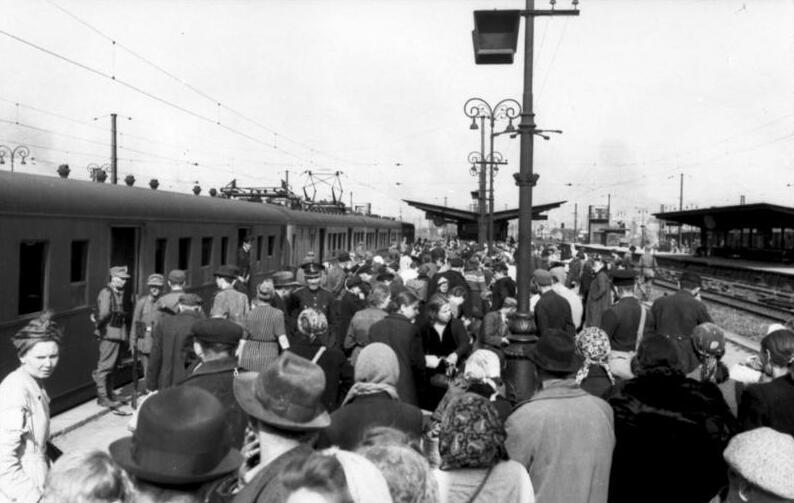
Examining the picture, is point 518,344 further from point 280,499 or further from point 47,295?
point 47,295

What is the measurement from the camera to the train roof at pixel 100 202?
8172 mm

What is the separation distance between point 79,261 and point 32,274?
105cm

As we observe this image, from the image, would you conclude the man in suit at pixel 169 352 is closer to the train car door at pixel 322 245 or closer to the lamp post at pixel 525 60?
the lamp post at pixel 525 60

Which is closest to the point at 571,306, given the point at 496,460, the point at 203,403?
the point at 496,460

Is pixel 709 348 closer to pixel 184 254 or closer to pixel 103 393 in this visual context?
pixel 103 393

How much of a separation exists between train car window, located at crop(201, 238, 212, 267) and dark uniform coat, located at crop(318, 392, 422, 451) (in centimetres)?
1056

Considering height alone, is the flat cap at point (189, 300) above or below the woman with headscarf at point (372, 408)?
above

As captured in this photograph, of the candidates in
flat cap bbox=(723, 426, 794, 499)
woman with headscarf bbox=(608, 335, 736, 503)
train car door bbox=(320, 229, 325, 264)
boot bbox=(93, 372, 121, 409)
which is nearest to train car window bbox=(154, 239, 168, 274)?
boot bbox=(93, 372, 121, 409)

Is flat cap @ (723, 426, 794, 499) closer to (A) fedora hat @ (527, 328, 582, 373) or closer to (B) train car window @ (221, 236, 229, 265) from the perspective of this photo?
(A) fedora hat @ (527, 328, 582, 373)

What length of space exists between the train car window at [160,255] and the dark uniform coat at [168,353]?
209 inches

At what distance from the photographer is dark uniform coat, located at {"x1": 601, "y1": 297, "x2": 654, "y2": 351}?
741 centimetres

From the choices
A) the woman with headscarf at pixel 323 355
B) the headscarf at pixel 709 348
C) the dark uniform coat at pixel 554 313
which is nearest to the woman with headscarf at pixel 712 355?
the headscarf at pixel 709 348

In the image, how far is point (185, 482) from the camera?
2432 millimetres

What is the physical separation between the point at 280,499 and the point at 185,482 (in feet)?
1.06
